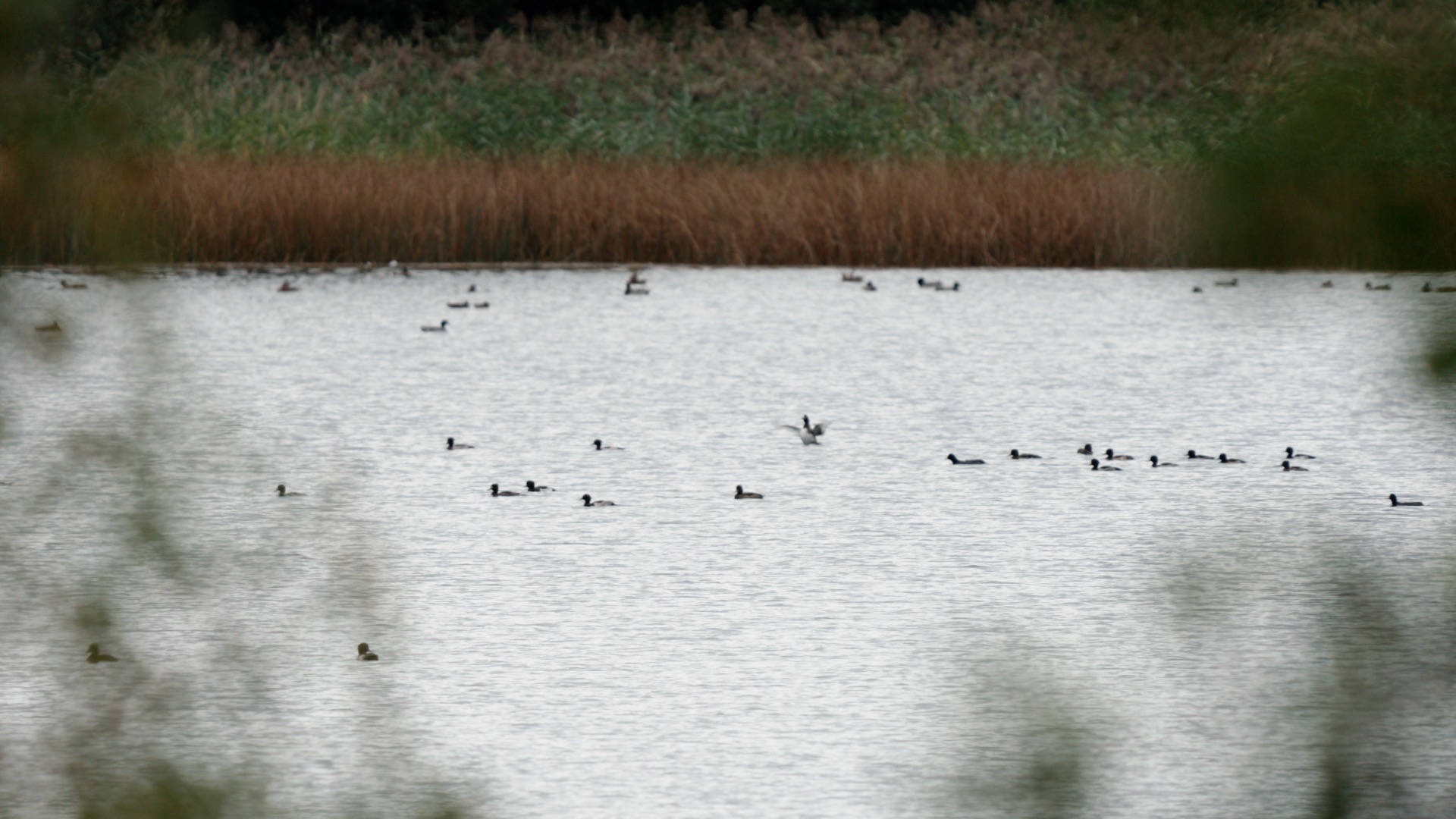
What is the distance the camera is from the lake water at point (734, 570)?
1.09m

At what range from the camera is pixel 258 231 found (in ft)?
45.6

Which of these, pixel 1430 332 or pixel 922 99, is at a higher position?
pixel 922 99

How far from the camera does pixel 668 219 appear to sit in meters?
14.1

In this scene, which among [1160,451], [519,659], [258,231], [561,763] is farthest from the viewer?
[258,231]

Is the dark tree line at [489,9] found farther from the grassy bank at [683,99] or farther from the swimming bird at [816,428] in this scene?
the swimming bird at [816,428]

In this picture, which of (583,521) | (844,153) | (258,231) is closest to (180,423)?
(583,521)

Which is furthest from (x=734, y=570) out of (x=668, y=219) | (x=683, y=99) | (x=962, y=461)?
(x=683, y=99)

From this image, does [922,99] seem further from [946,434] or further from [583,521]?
[583,521]

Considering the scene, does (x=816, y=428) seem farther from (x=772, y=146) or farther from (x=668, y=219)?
(x=772, y=146)

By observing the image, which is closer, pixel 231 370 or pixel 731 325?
pixel 231 370

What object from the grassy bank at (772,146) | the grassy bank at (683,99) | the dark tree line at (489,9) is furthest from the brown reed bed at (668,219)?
the dark tree line at (489,9)

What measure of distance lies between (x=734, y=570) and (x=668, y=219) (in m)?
9.23

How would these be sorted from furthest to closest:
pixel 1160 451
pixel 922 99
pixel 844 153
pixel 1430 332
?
pixel 922 99, pixel 844 153, pixel 1160 451, pixel 1430 332

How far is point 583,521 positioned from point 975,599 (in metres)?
1.46
